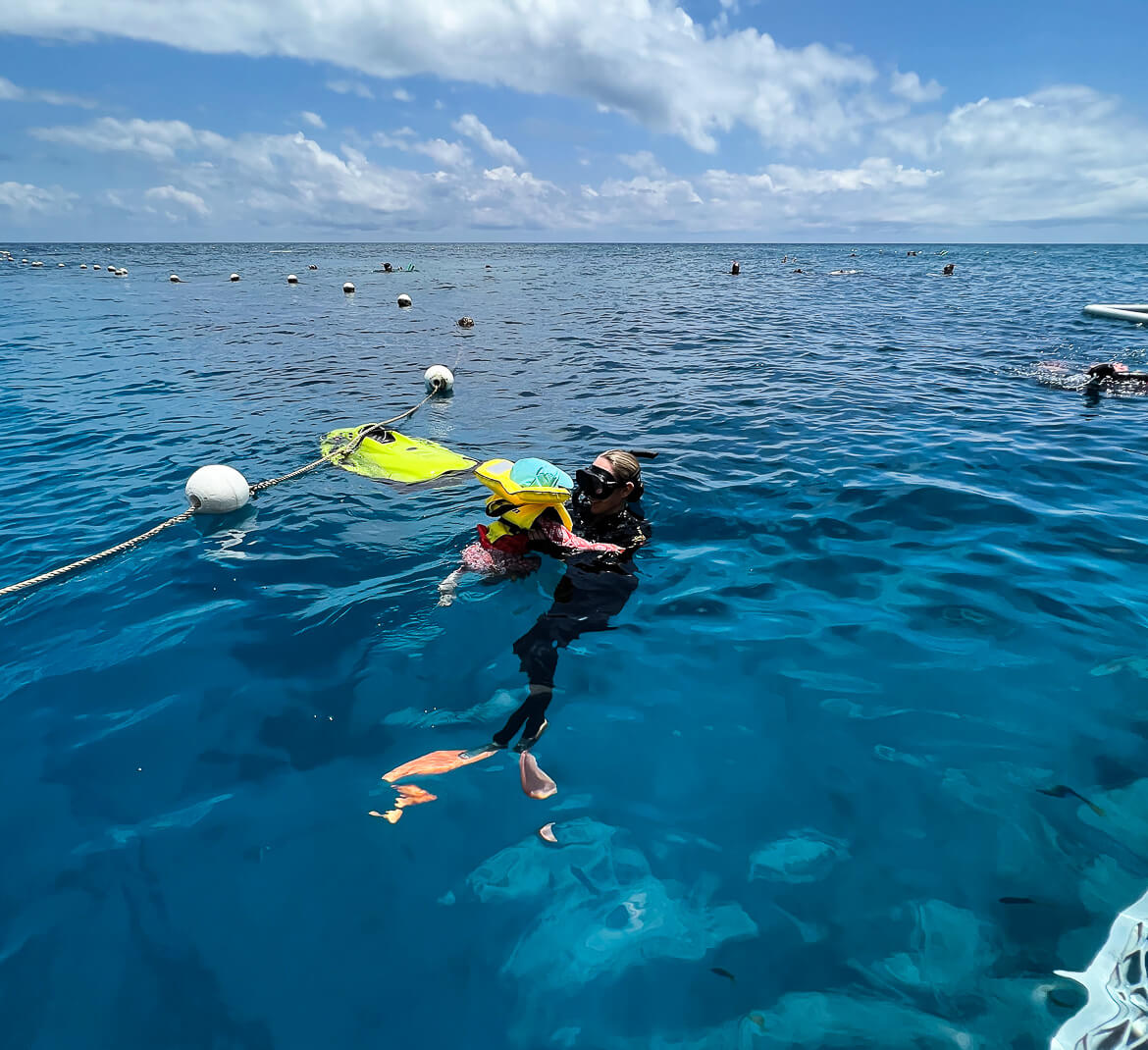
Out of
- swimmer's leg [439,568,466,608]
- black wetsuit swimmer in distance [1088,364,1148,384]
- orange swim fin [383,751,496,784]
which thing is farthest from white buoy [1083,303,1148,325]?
orange swim fin [383,751,496,784]

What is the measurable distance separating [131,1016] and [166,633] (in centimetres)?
357

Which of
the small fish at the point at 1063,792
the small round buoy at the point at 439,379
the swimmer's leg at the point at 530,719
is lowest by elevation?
the small fish at the point at 1063,792

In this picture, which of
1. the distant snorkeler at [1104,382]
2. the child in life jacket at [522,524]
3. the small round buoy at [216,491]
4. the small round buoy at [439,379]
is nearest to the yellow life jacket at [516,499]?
the child in life jacket at [522,524]

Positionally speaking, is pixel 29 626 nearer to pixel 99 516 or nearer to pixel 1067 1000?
pixel 99 516

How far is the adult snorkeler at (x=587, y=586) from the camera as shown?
462 centimetres

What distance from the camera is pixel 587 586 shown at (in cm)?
596

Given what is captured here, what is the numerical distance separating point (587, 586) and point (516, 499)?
3.62ft

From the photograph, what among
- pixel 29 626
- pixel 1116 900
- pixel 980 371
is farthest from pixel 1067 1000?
pixel 980 371

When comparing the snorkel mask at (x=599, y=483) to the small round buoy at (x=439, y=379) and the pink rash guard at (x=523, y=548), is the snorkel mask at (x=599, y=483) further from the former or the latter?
the small round buoy at (x=439, y=379)

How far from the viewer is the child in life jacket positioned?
549 centimetres

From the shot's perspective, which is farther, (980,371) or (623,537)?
(980,371)

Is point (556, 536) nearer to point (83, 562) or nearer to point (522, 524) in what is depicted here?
point (522, 524)

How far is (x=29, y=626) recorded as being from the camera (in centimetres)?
602

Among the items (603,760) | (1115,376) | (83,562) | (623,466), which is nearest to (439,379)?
Result: (83,562)
